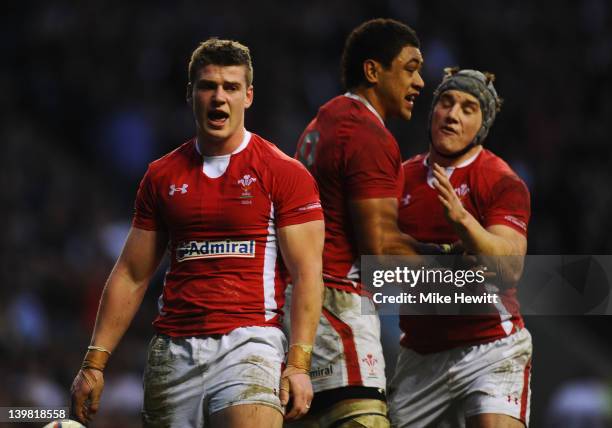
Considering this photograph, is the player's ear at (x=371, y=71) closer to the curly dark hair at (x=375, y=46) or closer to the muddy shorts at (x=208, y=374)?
the curly dark hair at (x=375, y=46)

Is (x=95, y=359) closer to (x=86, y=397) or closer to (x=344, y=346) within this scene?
(x=86, y=397)

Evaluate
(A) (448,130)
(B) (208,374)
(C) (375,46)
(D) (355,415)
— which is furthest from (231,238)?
(A) (448,130)

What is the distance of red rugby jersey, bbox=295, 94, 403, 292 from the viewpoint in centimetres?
653

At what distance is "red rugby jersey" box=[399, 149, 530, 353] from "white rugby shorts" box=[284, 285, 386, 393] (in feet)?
2.03

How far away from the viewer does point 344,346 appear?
6.49 m

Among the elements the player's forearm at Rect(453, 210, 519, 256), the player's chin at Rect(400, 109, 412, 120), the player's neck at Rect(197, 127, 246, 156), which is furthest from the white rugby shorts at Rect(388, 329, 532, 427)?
the player's neck at Rect(197, 127, 246, 156)

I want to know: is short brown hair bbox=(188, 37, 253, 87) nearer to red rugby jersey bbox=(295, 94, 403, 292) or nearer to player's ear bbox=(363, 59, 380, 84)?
red rugby jersey bbox=(295, 94, 403, 292)

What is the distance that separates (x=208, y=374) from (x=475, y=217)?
194 cm

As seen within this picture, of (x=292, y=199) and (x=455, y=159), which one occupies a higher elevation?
(x=455, y=159)

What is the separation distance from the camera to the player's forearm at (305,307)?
228 inches

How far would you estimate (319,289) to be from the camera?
584 centimetres

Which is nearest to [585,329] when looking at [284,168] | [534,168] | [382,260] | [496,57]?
[534,168]

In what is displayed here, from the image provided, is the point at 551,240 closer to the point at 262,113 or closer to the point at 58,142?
the point at 262,113

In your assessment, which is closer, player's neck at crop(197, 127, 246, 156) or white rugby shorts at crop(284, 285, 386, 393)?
player's neck at crop(197, 127, 246, 156)
